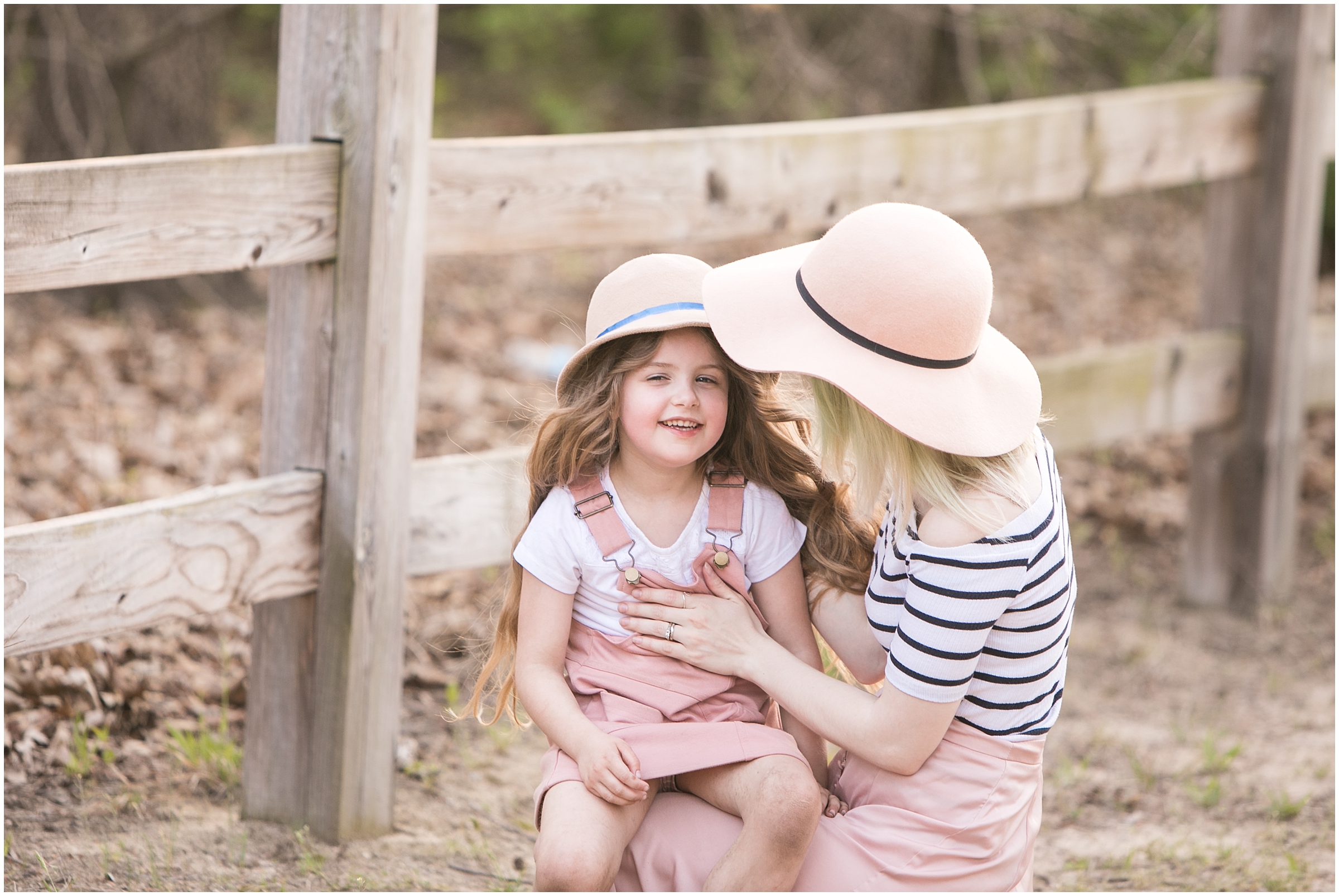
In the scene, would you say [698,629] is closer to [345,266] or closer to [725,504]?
[725,504]

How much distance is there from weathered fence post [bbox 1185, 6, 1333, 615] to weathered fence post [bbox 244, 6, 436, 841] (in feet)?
10.4

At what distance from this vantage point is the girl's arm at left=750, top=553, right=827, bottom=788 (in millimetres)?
2197

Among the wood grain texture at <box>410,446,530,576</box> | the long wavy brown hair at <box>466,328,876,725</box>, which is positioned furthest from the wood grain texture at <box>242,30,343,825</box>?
the long wavy brown hair at <box>466,328,876,725</box>

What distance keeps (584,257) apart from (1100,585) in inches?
186

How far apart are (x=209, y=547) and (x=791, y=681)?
47.9 inches

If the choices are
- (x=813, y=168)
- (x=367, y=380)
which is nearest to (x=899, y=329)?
(x=367, y=380)

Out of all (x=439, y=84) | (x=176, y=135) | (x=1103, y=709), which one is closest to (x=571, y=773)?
(x=1103, y=709)

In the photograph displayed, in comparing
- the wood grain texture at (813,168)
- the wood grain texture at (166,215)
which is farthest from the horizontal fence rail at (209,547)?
the wood grain texture at (813,168)

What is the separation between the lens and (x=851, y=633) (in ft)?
7.32

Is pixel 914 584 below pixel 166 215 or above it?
below

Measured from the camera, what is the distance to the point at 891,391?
188cm

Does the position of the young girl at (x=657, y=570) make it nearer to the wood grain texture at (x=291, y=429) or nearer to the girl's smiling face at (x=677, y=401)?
the girl's smiling face at (x=677, y=401)

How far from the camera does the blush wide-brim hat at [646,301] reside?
6.72 feet

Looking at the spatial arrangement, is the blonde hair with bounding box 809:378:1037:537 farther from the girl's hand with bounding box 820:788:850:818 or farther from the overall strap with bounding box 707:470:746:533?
the girl's hand with bounding box 820:788:850:818
